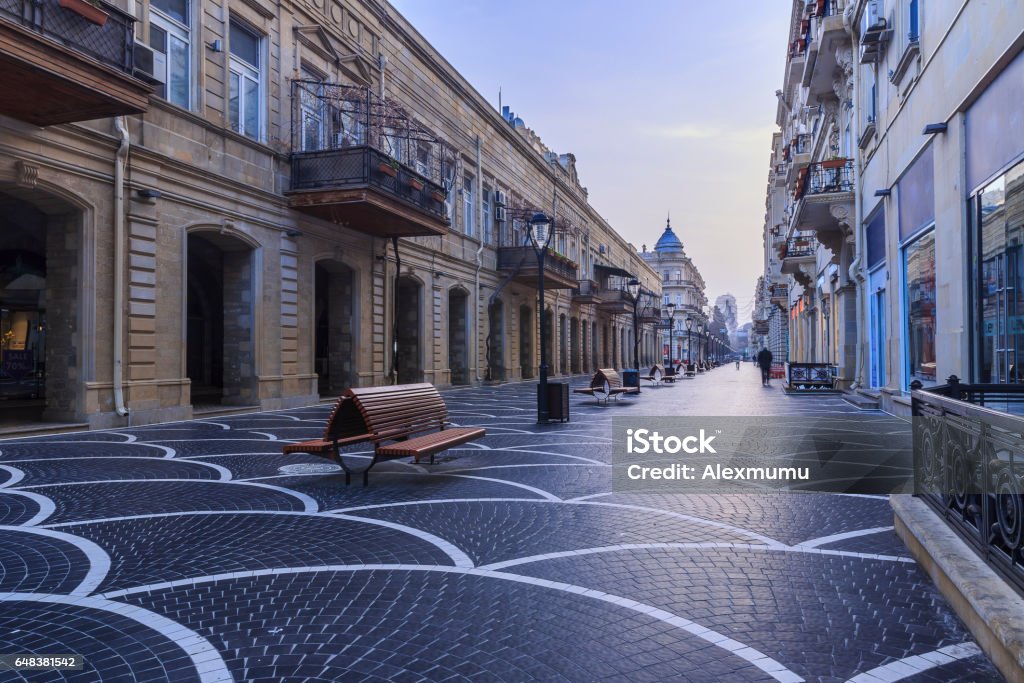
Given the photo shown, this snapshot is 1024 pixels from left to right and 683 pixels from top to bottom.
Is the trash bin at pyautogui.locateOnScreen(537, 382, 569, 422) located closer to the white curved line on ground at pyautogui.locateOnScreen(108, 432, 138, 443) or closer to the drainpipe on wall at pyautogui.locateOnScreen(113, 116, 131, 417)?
the white curved line on ground at pyautogui.locateOnScreen(108, 432, 138, 443)

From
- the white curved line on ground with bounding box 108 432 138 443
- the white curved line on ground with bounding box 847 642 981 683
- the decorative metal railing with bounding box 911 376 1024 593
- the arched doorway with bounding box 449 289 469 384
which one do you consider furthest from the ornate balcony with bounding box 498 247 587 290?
the white curved line on ground with bounding box 847 642 981 683

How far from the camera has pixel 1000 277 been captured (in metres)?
8.19

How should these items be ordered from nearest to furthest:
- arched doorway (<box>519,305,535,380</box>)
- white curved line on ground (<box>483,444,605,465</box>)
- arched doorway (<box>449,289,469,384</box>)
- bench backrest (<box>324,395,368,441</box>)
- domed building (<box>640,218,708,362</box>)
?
bench backrest (<box>324,395,368,441</box>) < white curved line on ground (<box>483,444,605,465</box>) < arched doorway (<box>449,289,469,384</box>) < arched doorway (<box>519,305,535,380</box>) < domed building (<box>640,218,708,362</box>)

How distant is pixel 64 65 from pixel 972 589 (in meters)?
11.6

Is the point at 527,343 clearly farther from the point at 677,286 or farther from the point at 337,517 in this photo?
the point at 677,286

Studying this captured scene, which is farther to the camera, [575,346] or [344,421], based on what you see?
[575,346]

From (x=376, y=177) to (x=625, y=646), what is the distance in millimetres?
15076

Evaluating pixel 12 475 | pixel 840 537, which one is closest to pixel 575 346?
pixel 12 475

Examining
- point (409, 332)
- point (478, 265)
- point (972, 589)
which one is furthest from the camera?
point (478, 265)

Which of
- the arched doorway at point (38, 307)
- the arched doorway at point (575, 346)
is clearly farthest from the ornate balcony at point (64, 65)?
the arched doorway at point (575, 346)

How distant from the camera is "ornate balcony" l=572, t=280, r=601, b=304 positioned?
1620 inches

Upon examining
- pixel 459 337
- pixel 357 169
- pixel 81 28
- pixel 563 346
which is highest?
pixel 81 28

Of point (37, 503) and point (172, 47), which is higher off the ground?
point (172, 47)

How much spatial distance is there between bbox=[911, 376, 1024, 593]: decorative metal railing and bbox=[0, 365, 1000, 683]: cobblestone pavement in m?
0.39
